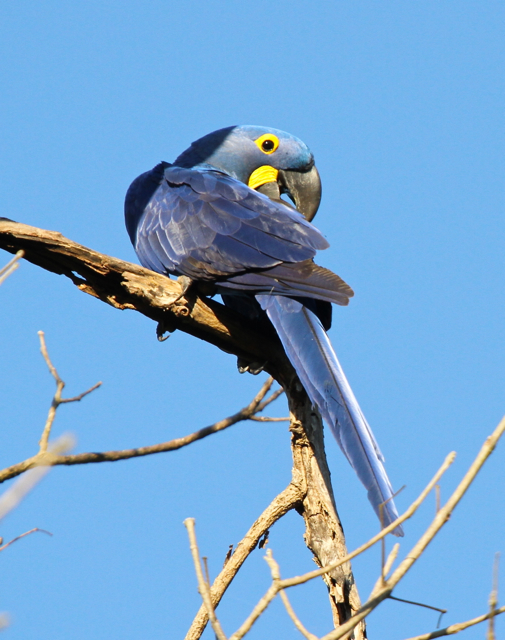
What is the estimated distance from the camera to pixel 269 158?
458 centimetres

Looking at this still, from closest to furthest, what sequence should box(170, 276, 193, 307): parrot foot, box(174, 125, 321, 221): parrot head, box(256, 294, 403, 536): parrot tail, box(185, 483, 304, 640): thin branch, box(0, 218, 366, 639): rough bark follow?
box(256, 294, 403, 536): parrot tail, box(185, 483, 304, 640): thin branch, box(0, 218, 366, 639): rough bark, box(170, 276, 193, 307): parrot foot, box(174, 125, 321, 221): parrot head

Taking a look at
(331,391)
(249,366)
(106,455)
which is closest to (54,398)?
(106,455)

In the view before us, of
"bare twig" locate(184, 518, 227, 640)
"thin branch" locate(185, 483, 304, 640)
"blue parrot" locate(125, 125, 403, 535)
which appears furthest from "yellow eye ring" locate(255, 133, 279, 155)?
"bare twig" locate(184, 518, 227, 640)

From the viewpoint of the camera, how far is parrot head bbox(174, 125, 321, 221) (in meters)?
4.55

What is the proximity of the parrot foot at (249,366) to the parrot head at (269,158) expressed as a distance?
1.40 meters

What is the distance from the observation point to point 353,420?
8.82ft

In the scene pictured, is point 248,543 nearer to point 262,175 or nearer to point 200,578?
point 200,578

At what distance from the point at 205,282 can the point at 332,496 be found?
1.08 meters

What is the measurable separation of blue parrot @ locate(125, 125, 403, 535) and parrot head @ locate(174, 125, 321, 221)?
1.98ft

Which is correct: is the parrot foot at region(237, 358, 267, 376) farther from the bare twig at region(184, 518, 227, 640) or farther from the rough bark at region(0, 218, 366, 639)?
the bare twig at region(184, 518, 227, 640)

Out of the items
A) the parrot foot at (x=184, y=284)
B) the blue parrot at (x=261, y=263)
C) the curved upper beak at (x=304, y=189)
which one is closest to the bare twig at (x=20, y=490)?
the blue parrot at (x=261, y=263)

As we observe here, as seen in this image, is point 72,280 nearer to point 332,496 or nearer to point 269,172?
point 332,496

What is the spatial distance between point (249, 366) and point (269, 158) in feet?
5.52

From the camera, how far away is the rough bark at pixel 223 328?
2.91 m
